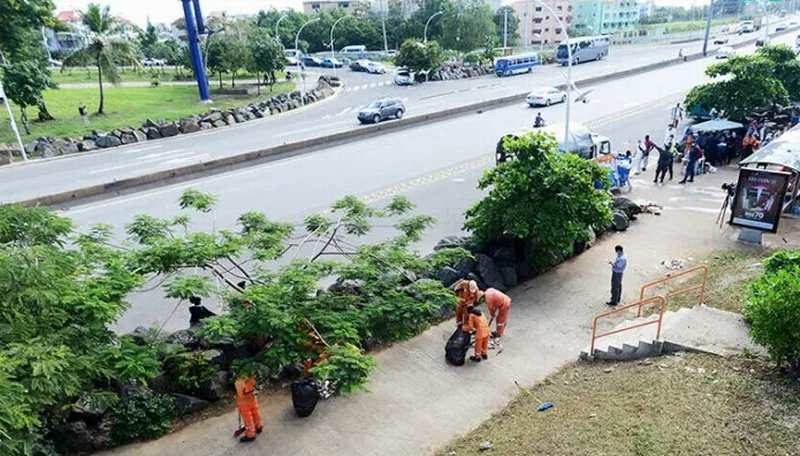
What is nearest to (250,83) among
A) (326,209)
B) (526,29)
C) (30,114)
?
(30,114)

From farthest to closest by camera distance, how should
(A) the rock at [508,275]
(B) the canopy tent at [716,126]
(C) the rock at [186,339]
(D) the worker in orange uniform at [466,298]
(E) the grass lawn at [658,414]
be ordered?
1. (B) the canopy tent at [716,126]
2. (A) the rock at [508,275]
3. (D) the worker in orange uniform at [466,298]
4. (C) the rock at [186,339]
5. (E) the grass lawn at [658,414]

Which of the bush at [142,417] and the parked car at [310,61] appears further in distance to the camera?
the parked car at [310,61]

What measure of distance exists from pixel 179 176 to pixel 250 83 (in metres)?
31.4

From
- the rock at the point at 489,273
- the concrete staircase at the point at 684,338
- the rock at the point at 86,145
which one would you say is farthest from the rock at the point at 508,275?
the rock at the point at 86,145

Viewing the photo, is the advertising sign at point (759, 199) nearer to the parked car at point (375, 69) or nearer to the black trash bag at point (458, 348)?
the black trash bag at point (458, 348)

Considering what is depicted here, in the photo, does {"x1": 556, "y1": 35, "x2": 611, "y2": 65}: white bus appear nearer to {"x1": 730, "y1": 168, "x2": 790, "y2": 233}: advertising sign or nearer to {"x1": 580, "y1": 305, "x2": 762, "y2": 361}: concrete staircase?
{"x1": 730, "y1": 168, "x2": 790, "y2": 233}: advertising sign

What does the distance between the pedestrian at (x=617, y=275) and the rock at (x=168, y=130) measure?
85.9ft

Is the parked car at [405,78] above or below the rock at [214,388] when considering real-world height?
above

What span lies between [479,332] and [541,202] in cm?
390

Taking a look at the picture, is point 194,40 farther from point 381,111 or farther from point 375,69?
point 375,69

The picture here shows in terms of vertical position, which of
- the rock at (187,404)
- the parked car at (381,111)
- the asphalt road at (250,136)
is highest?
the parked car at (381,111)

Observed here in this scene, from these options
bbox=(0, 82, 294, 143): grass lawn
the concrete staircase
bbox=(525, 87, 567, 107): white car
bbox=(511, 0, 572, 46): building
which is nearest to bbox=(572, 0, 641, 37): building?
bbox=(511, 0, 572, 46): building

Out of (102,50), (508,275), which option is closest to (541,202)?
(508,275)

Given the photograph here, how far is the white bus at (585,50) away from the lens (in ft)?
201
